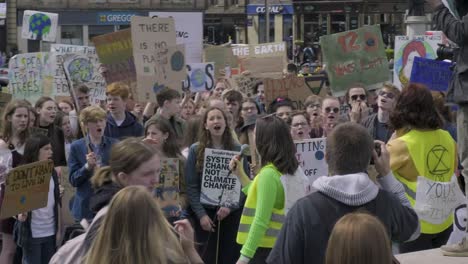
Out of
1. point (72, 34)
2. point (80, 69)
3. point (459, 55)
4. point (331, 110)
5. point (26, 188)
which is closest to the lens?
point (459, 55)

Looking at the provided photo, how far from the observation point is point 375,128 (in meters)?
7.82

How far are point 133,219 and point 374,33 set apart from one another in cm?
878

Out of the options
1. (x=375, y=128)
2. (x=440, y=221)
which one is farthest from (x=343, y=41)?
(x=440, y=221)

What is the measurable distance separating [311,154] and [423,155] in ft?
5.20

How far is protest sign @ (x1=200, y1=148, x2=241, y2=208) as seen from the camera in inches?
283

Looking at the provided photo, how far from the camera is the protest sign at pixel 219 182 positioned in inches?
283

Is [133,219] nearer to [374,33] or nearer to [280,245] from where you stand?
[280,245]

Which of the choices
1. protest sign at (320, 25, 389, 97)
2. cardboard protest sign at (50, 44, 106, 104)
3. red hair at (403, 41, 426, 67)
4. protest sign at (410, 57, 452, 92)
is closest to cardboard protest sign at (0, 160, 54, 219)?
protest sign at (410, 57, 452, 92)

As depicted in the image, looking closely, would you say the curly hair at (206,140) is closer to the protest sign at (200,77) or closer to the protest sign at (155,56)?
the protest sign at (155,56)

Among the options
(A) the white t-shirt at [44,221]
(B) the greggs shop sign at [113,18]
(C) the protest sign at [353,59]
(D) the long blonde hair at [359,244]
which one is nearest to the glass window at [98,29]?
(B) the greggs shop sign at [113,18]

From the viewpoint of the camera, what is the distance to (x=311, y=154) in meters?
7.27

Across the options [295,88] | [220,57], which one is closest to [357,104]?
[295,88]

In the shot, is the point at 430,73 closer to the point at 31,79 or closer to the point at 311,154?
the point at 311,154

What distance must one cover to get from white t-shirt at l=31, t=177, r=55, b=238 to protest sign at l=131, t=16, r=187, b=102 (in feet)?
11.8
